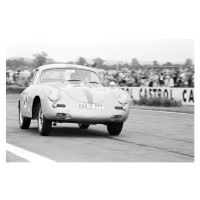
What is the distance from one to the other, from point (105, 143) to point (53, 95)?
1202 mm

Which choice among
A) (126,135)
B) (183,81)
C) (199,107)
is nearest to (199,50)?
(199,107)

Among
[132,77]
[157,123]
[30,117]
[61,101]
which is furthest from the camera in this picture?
[132,77]

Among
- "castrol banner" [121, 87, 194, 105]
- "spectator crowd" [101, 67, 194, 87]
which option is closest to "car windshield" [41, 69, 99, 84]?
"spectator crowd" [101, 67, 194, 87]

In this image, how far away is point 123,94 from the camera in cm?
973

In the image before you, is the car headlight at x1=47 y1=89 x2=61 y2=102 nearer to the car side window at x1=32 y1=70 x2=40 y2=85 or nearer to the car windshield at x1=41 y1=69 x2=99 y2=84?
the car windshield at x1=41 y1=69 x2=99 y2=84

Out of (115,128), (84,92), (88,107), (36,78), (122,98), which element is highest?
(36,78)

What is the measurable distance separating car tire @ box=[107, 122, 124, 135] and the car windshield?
995mm

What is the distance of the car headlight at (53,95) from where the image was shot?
30.5ft

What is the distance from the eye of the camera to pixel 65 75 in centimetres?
1046

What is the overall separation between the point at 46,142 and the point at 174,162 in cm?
241

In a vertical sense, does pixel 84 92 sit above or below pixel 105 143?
above

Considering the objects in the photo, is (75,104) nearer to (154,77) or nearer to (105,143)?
(105,143)

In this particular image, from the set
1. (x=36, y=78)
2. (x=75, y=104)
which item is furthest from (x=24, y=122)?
(x=75, y=104)

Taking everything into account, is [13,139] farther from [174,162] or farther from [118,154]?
[174,162]
